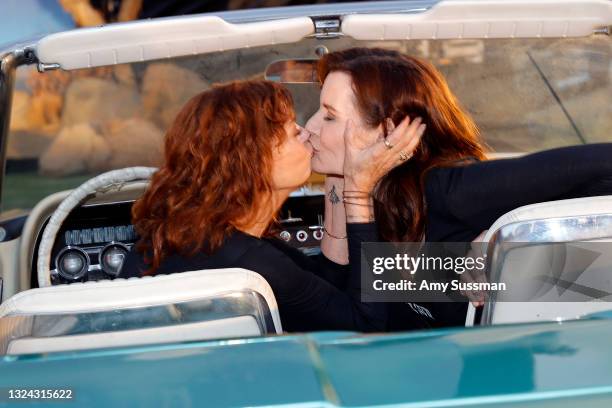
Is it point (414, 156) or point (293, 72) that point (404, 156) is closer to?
point (414, 156)

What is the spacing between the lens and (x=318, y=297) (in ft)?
8.18

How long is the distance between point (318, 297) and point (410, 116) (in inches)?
24.4

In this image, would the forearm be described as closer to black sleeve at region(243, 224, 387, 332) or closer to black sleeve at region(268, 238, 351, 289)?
black sleeve at region(268, 238, 351, 289)

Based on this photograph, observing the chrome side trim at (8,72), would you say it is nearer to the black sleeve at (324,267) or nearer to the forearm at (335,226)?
the black sleeve at (324,267)

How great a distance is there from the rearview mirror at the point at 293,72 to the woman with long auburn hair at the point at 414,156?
1.06 ft

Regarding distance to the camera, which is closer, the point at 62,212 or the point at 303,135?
the point at 303,135

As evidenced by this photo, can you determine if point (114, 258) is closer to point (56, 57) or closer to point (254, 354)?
point (56, 57)

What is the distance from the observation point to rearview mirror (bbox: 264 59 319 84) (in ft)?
Answer: 10.9

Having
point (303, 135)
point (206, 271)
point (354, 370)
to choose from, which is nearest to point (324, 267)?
point (303, 135)

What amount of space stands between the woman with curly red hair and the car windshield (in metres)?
0.59

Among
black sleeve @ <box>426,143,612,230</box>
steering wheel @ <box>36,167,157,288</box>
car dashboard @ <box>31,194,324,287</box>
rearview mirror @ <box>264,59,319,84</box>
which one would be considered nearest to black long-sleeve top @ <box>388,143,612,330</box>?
black sleeve @ <box>426,143,612,230</box>

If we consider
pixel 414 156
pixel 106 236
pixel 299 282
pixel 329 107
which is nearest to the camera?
pixel 299 282

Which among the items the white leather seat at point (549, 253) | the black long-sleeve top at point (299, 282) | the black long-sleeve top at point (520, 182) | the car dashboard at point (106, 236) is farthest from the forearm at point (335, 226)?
the white leather seat at point (549, 253)

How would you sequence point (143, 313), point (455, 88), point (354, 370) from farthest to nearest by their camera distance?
point (455, 88) < point (143, 313) < point (354, 370)
